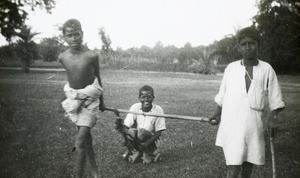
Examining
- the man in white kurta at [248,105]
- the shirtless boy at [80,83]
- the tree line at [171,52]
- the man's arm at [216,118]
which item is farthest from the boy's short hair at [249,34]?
the tree line at [171,52]

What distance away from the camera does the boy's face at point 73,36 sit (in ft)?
11.5

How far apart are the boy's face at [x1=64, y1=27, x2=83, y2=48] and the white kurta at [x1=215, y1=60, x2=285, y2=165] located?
1613 mm

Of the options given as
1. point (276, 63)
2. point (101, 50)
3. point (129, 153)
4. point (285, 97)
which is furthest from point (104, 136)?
point (101, 50)

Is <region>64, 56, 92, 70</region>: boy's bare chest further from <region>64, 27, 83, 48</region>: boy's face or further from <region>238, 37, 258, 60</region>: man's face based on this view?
<region>238, 37, 258, 60</region>: man's face

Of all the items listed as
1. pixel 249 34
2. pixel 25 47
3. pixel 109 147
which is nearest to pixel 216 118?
pixel 249 34

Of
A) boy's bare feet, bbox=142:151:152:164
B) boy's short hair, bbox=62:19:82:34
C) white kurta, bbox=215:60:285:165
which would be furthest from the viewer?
boy's bare feet, bbox=142:151:152:164

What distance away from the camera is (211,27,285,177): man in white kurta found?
9.64ft

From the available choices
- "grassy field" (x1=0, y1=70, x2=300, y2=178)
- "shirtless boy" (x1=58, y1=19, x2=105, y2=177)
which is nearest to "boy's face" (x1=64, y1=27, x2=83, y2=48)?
"shirtless boy" (x1=58, y1=19, x2=105, y2=177)

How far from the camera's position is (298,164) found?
14.1 ft

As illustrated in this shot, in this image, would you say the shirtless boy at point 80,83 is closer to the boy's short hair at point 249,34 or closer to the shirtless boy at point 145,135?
the shirtless boy at point 145,135

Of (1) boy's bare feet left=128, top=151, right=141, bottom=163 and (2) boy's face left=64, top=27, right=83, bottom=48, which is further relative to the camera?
(1) boy's bare feet left=128, top=151, right=141, bottom=163

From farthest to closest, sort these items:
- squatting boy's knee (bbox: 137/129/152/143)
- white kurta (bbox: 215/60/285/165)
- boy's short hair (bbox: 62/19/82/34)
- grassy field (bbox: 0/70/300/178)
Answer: squatting boy's knee (bbox: 137/129/152/143)
grassy field (bbox: 0/70/300/178)
boy's short hair (bbox: 62/19/82/34)
white kurta (bbox: 215/60/285/165)

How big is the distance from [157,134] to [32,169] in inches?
62.3

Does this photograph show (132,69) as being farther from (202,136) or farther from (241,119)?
(241,119)
